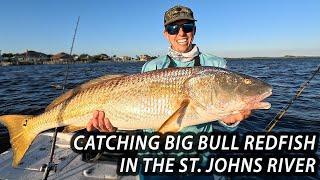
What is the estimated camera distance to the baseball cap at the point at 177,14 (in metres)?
4.84

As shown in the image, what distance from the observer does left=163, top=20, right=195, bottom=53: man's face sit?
4922 mm

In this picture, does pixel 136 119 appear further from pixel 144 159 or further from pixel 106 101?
pixel 144 159

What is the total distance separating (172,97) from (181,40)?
1088 millimetres

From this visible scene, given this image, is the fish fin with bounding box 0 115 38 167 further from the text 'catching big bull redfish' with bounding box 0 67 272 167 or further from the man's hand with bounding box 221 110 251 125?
the man's hand with bounding box 221 110 251 125

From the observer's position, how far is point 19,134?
15.8 ft

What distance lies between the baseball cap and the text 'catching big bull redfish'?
92cm

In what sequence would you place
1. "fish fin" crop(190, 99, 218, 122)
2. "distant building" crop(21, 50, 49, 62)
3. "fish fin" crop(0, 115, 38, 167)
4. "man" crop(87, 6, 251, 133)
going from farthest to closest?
"distant building" crop(21, 50, 49, 62), "man" crop(87, 6, 251, 133), "fish fin" crop(0, 115, 38, 167), "fish fin" crop(190, 99, 218, 122)

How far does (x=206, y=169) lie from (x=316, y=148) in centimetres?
704

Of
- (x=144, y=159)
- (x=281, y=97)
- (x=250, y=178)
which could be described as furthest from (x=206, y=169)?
(x=281, y=97)

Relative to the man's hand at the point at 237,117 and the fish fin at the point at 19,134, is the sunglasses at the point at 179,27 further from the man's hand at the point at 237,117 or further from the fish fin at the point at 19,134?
the fish fin at the point at 19,134

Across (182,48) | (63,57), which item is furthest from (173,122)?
(63,57)

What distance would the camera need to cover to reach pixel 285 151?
33.8ft

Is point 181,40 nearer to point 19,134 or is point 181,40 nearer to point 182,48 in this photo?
point 182,48

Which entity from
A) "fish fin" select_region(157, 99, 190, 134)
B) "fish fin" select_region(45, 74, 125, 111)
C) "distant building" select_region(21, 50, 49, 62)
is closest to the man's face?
"fish fin" select_region(45, 74, 125, 111)
